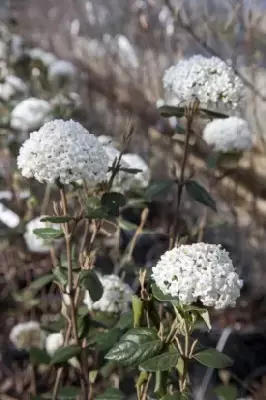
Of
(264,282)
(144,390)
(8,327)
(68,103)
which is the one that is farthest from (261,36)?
(144,390)

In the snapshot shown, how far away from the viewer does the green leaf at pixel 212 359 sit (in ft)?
3.64

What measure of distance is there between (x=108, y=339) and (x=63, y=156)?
1.38ft

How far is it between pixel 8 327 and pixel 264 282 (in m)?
1.18

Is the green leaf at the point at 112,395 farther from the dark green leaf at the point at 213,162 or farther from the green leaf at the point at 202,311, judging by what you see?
the dark green leaf at the point at 213,162

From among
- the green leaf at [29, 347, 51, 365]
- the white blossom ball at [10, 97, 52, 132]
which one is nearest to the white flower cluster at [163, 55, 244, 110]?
the green leaf at [29, 347, 51, 365]

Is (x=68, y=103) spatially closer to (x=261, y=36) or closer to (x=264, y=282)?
(x=261, y=36)

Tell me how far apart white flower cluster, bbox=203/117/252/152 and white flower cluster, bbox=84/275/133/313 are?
0.52 m

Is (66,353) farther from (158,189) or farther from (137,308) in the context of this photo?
(158,189)

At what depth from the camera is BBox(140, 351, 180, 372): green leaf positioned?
1063 mm

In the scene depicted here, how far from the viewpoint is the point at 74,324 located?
1.35 metres

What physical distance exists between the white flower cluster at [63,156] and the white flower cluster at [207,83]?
0.99ft

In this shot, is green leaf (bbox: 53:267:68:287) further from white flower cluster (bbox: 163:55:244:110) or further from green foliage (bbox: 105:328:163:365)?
white flower cluster (bbox: 163:55:244:110)

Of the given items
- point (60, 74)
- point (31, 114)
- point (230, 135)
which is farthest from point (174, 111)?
point (60, 74)

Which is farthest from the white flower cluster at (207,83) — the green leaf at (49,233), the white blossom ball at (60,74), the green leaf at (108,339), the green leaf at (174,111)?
the white blossom ball at (60,74)
